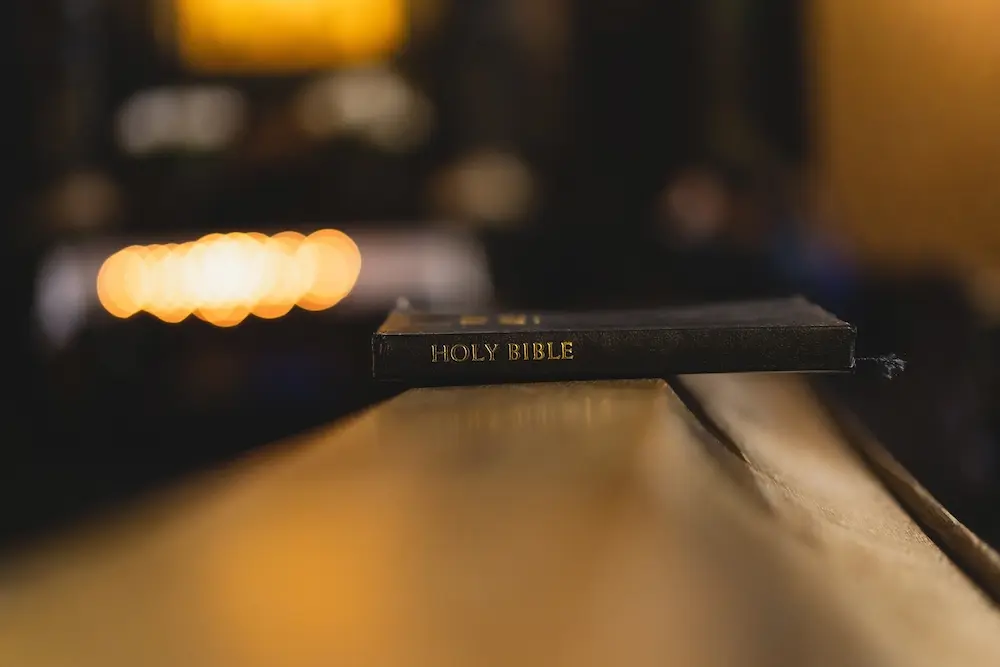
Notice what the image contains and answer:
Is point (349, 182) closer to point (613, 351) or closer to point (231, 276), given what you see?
A: point (231, 276)

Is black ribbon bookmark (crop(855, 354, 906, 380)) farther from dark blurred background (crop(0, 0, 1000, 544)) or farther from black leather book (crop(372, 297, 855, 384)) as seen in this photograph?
dark blurred background (crop(0, 0, 1000, 544))

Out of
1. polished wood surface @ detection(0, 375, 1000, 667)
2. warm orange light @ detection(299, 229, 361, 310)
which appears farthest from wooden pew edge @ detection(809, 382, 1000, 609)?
warm orange light @ detection(299, 229, 361, 310)

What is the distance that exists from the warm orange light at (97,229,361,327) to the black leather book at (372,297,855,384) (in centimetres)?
92

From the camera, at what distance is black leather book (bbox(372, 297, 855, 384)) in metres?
0.44

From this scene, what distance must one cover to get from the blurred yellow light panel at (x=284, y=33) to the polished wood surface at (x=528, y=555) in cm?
119

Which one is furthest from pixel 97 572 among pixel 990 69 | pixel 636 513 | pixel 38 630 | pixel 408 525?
pixel 990 69

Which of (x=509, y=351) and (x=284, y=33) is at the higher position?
(x=284, y=33)

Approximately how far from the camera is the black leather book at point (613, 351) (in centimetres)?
44

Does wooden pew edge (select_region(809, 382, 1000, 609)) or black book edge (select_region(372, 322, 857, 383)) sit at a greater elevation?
black book edge (select_region(372, 322, 857, 383))

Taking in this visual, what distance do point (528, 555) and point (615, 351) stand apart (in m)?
0.12

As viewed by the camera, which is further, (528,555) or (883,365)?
(883,365)

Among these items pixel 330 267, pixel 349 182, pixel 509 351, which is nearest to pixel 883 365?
pixel 509 351

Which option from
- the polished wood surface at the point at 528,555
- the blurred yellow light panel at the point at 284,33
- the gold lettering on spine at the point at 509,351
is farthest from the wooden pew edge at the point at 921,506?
the blurred yellow light panel at the point at 284,33

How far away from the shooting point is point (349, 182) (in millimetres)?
1506
